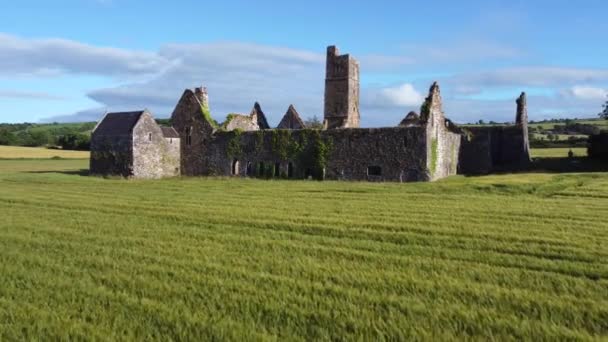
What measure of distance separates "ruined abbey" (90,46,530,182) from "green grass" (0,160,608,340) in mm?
14917

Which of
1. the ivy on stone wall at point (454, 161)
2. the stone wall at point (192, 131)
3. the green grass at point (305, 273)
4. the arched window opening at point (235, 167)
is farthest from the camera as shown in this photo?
the ivy on stone wall at point (454, 161)

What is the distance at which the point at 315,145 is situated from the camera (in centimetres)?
3167

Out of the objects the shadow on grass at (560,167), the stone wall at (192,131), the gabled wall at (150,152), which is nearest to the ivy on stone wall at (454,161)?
the shadow on grass at (560,167)

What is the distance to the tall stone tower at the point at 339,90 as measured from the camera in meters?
41.6

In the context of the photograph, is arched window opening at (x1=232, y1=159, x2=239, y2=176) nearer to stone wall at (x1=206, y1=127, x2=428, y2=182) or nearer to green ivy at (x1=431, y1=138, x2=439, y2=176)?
stone wall at (x1=206, y1=127, x2=428, y2=182)

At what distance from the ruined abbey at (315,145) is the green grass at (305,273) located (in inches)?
587

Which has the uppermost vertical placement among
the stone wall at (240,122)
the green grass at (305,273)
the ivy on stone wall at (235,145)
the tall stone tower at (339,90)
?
the tall stone tower at (339,90)

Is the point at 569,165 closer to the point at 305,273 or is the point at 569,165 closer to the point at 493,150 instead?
the point at 493,150

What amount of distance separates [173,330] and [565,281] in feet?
16.9

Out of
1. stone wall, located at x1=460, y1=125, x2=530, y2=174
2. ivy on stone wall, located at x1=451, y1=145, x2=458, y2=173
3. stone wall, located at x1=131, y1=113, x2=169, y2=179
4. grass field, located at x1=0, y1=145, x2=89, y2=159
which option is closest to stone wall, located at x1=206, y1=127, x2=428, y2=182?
stone wall, located at x1=131, y1=113, x2=169, y2=179

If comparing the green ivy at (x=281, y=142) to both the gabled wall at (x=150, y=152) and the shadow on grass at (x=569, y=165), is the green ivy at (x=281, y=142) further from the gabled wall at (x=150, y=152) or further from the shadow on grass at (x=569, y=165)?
the shadow on grass at (x=569, y=165)

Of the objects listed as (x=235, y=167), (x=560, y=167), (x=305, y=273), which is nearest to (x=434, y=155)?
(x=560, y=167)

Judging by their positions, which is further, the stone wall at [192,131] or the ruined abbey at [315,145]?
the stone wall at [192,131]

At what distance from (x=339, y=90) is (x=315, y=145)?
11407 millimetres
